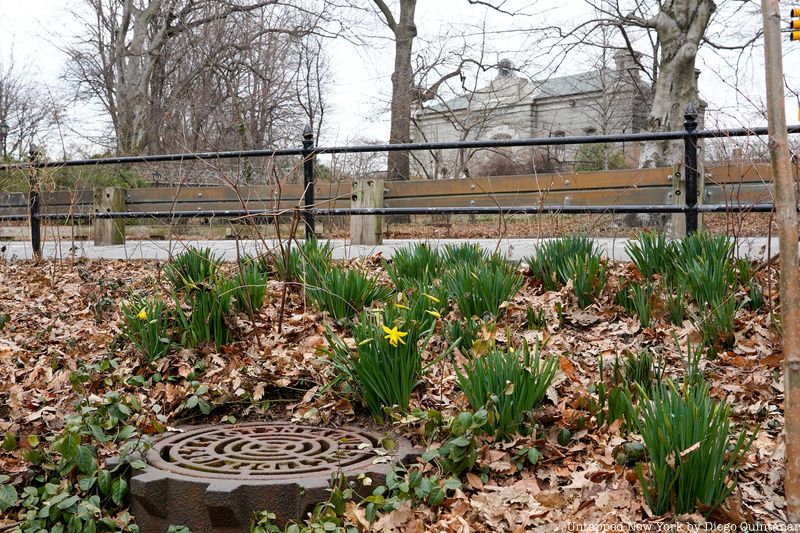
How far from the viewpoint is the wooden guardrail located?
7.09 meters

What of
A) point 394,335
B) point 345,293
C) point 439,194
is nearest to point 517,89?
point 439,194

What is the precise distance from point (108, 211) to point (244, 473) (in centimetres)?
725

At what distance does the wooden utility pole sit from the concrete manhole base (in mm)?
1347

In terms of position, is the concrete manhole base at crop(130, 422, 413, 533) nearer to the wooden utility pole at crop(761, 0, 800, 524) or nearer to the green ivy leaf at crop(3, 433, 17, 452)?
the green ivy leaf at crop(3, 433, 17, 452)

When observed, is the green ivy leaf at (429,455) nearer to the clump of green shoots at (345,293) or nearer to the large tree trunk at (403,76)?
the clump of green shoots at (345,293)

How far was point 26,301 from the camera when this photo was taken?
5508 millimetres

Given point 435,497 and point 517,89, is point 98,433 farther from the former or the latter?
point 517,89

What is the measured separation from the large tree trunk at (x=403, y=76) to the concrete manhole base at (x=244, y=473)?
16.0 meters

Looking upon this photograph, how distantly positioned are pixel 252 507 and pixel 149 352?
1.53 meters

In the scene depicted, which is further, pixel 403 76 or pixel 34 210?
pixel 403 76

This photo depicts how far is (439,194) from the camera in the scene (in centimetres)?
869

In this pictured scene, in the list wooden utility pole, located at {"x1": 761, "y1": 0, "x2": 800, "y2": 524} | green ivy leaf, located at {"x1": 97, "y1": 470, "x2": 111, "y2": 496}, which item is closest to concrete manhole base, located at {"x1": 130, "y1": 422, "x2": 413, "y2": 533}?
green ivy leaf, located at {"x1": 97, "y1": 470, "x2": 111, "y2": 496}

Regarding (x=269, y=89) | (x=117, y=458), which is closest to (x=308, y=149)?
(x=117, y=458)

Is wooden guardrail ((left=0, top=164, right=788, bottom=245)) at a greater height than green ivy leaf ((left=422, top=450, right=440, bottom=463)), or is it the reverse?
wooden guardrail ((left=0, top=164, right=788, bottom=245))
